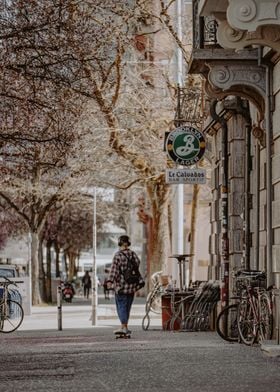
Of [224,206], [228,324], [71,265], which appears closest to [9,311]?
[224,206]

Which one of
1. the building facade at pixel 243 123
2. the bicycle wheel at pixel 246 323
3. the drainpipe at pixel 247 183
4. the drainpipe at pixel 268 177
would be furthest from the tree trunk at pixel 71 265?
the bicycle wheel at pixel 246 323

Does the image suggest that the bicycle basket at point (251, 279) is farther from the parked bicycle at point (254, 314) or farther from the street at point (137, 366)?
the street at point (137, 366)

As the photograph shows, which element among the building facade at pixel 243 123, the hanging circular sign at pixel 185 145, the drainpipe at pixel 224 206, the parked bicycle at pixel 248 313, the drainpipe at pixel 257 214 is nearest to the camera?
the building facade at pixel 243 123

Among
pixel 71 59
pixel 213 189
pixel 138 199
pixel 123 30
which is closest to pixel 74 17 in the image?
pixel 71 59

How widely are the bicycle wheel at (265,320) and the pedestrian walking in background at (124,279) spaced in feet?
12.7

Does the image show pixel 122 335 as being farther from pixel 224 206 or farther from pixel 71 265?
pixel 71 265

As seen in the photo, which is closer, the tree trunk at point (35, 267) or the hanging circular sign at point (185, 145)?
the hanging circular sign at point (185, 145)

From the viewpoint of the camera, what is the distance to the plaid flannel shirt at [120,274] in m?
22.0

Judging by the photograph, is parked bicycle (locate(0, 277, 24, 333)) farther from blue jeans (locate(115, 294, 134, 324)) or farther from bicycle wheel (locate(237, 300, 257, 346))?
bicycle wheel (locate(237, 300, 257, 346))

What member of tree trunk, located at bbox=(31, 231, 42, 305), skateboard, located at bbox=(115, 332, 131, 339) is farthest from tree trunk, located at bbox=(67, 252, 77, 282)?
skateboard, located at bbox=(115, 332, 131, 339)

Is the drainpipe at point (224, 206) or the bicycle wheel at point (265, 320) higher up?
the drainpipe at point (224, 206)

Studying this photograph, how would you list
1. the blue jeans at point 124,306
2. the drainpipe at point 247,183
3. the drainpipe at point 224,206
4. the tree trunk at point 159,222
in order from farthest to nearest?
1. the tree trunk at point 159,222
2. the drainpipe at point 224,206
3. the blue jeans at point 124,306
4. the drainpipe at point 247,183

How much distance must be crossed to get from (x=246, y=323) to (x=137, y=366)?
4.35 meters

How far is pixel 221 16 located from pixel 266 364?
18.6 ft
